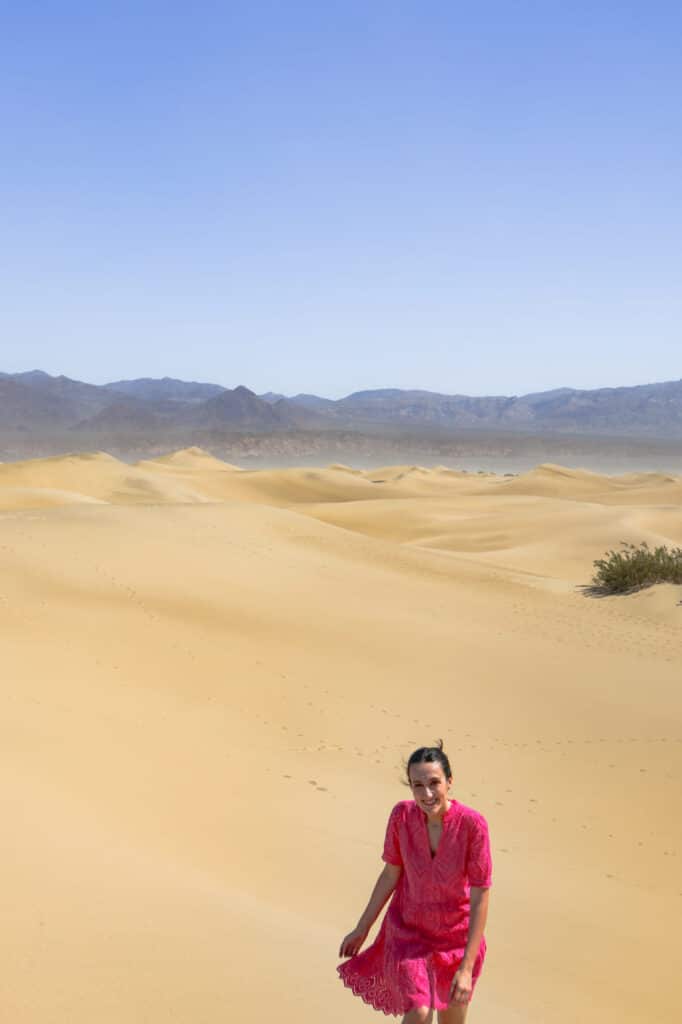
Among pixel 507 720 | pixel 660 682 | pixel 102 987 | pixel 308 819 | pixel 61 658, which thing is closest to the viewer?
pixel 102 987

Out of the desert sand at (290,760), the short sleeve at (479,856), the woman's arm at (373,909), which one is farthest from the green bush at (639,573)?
the short sleeve at (479,856)

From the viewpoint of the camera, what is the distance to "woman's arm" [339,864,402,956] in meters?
3.24

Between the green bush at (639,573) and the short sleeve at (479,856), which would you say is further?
the green bush at (639,573)

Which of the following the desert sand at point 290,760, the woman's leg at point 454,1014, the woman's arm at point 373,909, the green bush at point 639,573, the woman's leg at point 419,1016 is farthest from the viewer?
the green bush at point 639,573

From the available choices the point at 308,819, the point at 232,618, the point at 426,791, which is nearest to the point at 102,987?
the point at 426,791

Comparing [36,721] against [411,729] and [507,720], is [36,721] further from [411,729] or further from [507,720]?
[507,720]

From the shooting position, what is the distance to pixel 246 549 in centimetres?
1537

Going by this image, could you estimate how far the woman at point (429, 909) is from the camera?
3.09 m

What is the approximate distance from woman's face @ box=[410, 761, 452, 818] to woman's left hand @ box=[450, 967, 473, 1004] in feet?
1.58

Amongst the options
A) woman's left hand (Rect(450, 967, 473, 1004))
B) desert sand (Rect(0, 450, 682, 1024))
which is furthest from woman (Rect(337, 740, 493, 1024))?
desert sand (Rect(0, 450, 682, 1024))

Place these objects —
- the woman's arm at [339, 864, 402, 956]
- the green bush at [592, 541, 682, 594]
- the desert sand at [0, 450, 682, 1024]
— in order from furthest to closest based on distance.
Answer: the green bush at [592, 541, 682, 594] → the desert sand at [0, 450, 682, 1024] → the woman's arm at [339, 864, 402, 956]

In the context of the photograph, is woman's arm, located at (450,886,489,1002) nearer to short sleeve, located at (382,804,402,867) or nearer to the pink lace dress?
the pink lace dress

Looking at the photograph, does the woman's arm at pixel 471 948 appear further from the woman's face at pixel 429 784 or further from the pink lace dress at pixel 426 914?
the woman's face at pixel 429 784

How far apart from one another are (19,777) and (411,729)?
13.5 feet
